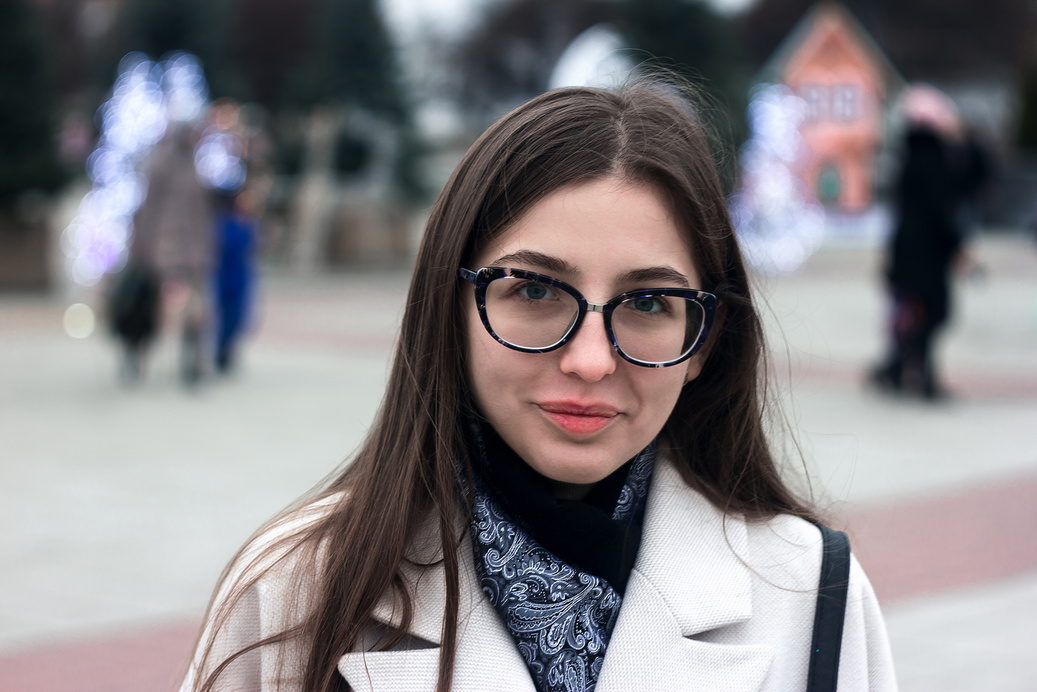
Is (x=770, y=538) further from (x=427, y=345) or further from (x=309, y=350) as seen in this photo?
(x=309, y=350)

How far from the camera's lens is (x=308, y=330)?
1309 centimetres

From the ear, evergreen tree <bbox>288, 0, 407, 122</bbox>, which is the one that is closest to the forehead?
the ear

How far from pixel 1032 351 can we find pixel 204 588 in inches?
375

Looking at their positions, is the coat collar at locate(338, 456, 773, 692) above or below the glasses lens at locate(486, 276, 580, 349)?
below

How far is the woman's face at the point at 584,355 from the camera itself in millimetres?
1459

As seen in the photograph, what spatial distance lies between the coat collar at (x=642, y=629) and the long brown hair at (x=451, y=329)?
0.02 meters

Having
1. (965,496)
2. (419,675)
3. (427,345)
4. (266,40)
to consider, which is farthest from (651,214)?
(266,40)

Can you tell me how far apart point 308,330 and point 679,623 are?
11867 millimetres

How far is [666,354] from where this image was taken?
1.51 meters

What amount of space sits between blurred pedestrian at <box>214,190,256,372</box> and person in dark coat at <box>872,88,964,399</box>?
536 cm

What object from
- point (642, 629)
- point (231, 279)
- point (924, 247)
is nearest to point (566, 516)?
point (642, 629)

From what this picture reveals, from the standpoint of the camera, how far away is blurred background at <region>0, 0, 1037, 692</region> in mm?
4383

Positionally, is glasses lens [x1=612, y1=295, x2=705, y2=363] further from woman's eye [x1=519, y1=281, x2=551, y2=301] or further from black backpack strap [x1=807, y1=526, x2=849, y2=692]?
black backpack strap [x1=807, y1=526, x2=849, y2=692]

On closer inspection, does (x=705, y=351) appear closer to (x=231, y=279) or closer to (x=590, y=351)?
(x=590, y=351)
